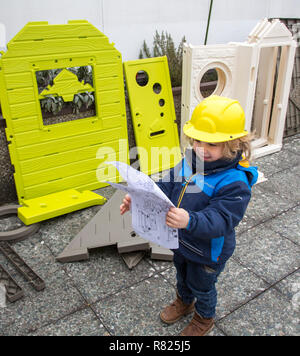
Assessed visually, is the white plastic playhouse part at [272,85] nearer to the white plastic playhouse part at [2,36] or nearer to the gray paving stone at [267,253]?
the gray paving stone at [267,253]

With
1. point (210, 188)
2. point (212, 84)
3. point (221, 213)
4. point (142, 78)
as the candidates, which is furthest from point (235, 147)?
point (212, 84)

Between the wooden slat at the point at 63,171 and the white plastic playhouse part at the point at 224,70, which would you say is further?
the white plastic playhouse part at the point at 224,70

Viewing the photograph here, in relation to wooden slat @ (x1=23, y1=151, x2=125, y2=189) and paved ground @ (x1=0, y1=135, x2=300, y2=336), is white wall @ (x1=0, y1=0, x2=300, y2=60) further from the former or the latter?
paved ground @ (x1=0, y1=135, x2=300, y2=336)

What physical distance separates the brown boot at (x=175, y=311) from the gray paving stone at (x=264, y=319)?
0.83 ft

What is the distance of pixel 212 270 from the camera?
6.42ft

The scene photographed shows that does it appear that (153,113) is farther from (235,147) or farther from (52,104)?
(235,147)

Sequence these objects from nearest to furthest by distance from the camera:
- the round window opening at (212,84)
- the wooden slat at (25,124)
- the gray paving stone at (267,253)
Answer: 1. the gray paving stone at (267,253)
2. the wooden slat at (25,124)
3. the round window opening at (212,84)

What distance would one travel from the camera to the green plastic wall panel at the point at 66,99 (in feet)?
10.8

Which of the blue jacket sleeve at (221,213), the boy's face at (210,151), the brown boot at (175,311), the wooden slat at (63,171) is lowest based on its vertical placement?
the brown boot at (175,311)

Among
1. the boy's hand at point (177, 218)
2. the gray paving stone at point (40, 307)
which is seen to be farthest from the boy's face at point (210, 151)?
the gray paving stone at point (40, 307)

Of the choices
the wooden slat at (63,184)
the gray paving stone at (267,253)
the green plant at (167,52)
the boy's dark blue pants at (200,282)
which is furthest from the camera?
the green plant at (167,52)

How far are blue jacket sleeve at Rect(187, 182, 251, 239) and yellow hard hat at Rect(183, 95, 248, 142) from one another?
256 mm

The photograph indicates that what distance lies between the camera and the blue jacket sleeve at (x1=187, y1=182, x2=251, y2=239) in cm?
163

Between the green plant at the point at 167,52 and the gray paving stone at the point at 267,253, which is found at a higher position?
the green plant at the point at 167,52
